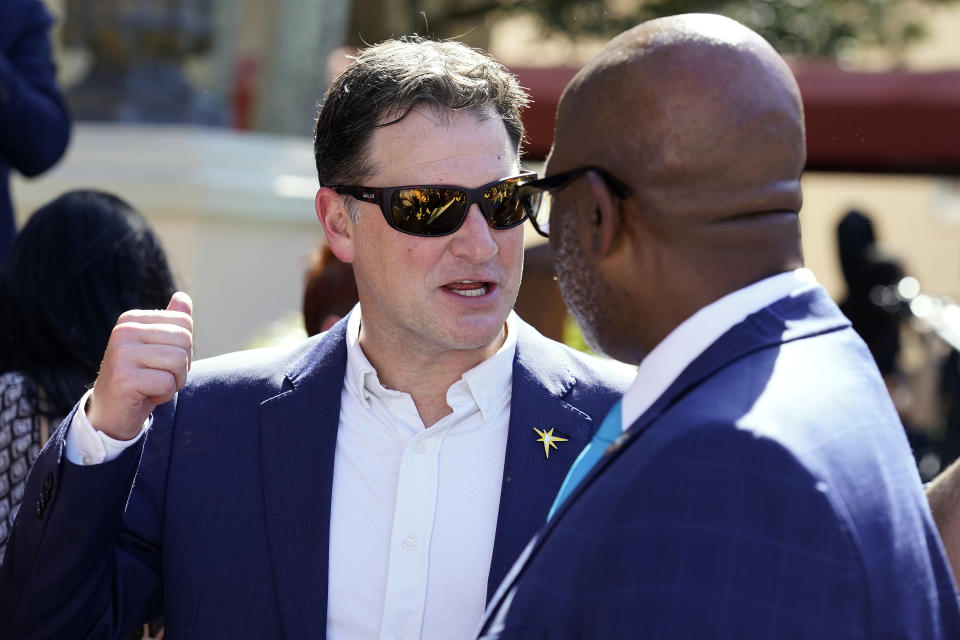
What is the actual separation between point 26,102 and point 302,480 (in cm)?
247

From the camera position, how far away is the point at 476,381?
255 centimetres

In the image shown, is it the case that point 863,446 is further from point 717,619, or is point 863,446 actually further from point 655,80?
point 655,80

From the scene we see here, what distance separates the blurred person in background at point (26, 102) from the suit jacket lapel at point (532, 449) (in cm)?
250

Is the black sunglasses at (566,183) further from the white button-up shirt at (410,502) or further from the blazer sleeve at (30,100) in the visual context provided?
the blazer sleeve at (30,100)

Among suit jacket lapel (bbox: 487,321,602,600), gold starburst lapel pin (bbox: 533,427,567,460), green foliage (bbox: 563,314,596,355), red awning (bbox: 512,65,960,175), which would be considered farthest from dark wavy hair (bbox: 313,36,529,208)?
red awning (bbox: 512,65,960,175)

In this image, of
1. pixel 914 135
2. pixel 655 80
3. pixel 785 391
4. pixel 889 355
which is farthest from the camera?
pixel 914 135

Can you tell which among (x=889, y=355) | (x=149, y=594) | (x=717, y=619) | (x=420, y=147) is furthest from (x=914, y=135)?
(x=717, y=619)

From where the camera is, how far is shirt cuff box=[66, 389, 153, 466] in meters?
2.23

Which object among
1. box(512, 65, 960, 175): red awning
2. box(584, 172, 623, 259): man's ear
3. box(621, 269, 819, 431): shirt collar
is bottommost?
box(512, 65, 960, 175): red awning

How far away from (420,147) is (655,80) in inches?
48.8

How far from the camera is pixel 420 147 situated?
8.87 feet

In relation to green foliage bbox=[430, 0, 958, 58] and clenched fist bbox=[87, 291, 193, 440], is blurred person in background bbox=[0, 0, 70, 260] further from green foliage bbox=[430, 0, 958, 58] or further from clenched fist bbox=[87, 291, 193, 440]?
green foliage bbox=[430, 0, 958, 58]

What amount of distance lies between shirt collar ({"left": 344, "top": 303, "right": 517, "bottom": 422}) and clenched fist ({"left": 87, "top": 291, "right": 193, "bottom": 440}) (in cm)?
48

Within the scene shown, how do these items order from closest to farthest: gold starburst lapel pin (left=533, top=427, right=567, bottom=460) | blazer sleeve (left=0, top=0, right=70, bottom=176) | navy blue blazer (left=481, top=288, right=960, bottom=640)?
navy blue blazer (left=481, top=288, right=960, bottom=640) < gold starburst lapel pin (left=533, top=427, right=567, bottom=460) < blazer sleeve (left=0, top=0, right=70, bottom=176)
